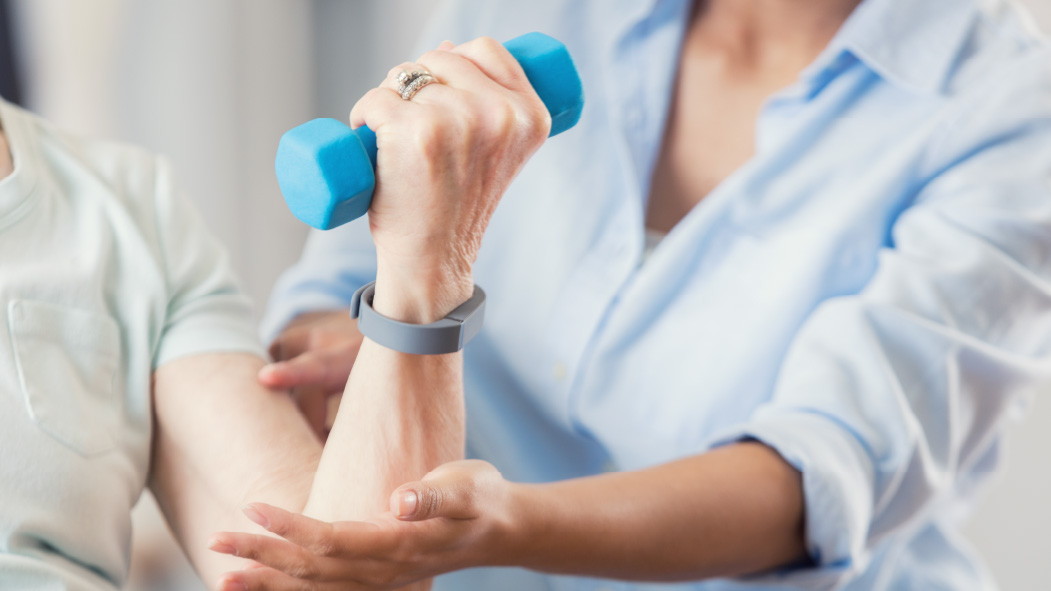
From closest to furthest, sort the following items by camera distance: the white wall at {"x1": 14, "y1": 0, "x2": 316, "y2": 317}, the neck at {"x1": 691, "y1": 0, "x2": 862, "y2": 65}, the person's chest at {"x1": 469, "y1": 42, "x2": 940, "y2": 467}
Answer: the person's chest at {"x1": 469, "y1": 42, "x2": 940, "y2": 467}, the neck at {"x1": 691, "y1": 0, "x2": 862, "y2": 65}, the white wall at {"x1": 14, "y1": 0, "x2": 316, "y2": 317}

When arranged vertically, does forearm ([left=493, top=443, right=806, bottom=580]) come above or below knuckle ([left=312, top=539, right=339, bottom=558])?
below

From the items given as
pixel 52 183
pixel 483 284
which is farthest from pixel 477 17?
pixel 52 183

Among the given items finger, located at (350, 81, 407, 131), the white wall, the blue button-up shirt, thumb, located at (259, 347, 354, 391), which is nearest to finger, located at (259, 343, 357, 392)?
thumb, located at (259, 347, 354, 391)

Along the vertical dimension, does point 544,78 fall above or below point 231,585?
above

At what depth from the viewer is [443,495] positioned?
535 mm

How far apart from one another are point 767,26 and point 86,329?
2.81 feet

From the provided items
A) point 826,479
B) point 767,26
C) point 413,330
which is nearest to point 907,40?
point 767,26

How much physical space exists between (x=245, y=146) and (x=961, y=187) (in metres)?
1.54

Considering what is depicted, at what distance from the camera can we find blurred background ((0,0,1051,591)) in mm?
1703

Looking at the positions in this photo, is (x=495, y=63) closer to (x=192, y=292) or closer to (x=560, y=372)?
(x=192, y=292)

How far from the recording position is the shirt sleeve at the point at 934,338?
2.72 feet

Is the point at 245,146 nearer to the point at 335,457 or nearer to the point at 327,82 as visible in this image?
the point at 327,82

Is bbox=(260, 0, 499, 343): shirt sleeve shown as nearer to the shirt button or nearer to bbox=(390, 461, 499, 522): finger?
the shirt button

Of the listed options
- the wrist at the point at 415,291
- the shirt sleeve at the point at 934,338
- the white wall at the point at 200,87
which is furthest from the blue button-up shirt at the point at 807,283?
the white wall at the point at 200,87
